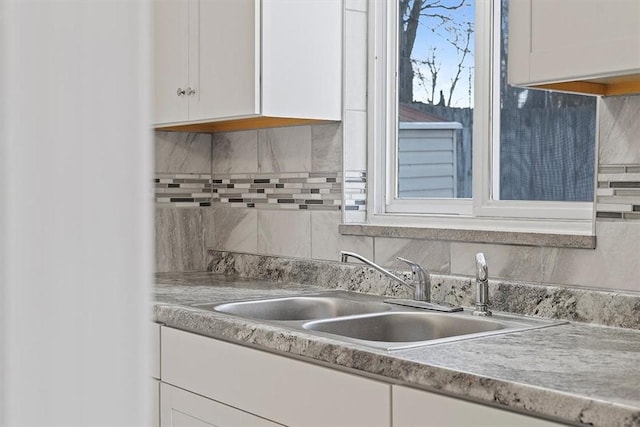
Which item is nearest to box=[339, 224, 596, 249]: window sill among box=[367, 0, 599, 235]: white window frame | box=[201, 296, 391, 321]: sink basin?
box=[367, 0, 599, 235]: white window frame

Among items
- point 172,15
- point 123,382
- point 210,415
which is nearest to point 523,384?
point 210,415

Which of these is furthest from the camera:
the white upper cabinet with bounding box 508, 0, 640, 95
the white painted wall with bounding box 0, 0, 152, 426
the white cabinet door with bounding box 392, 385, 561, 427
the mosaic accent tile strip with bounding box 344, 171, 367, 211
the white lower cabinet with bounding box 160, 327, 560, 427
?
the mosaic accent tile strip with bounding box 344, 171, 367, 211

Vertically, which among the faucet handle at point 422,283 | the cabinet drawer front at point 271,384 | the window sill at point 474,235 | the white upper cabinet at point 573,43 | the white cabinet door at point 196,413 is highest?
the white upper cabinet at point 573,43

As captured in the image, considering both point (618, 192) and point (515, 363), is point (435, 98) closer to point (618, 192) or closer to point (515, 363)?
point (618, 192)

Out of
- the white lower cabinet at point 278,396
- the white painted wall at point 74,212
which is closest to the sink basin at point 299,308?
the white lower cabinet at point 278,396

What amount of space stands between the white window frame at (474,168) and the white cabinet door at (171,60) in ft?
2.16

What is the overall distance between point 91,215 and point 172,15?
3.02 meters

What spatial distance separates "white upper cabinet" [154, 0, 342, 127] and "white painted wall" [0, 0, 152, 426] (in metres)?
2.49

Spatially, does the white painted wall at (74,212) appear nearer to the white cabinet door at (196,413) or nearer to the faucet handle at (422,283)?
the white cabinet door at (196,413)

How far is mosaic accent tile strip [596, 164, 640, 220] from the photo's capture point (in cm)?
197

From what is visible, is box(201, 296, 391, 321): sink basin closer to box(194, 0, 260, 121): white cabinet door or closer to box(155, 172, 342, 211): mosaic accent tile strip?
box(155, 172, 342, 211): mosaic accent tile strip

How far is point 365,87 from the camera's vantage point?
9.56 feet

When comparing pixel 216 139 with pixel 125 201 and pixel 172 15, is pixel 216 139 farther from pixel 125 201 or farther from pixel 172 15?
pixel 125 201

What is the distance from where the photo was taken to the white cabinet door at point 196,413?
2052 millimetres
